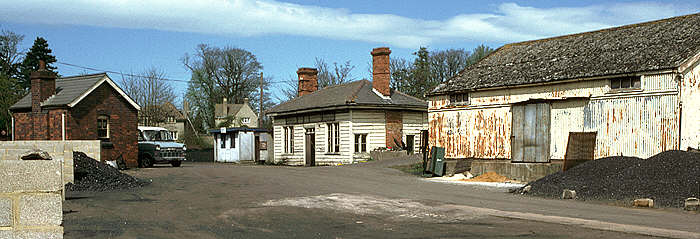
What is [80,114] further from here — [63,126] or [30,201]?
[30,201]

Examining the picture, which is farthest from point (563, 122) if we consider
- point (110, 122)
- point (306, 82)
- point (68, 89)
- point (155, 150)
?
point (306, 82)

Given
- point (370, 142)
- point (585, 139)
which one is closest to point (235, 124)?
point (370, 142)

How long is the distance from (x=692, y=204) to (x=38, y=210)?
1347 cm

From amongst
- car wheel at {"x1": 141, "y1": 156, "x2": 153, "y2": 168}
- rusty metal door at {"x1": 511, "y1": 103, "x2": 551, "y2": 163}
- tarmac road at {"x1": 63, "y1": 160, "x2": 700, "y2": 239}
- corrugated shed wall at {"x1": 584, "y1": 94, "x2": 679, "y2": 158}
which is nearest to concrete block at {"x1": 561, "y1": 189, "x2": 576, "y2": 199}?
tarmac road at {"x1": 63, "y1": 160, "x2": 700, "y2": 239}

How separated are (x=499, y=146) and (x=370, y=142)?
460 inches

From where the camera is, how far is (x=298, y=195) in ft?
52.2

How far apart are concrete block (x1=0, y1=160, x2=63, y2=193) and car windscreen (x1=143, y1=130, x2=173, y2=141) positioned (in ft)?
97.7

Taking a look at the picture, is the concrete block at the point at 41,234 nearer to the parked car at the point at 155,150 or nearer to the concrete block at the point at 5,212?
the concrete block at the point at 5,212

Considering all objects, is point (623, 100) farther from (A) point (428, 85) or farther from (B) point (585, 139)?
(A) point (428, 85)

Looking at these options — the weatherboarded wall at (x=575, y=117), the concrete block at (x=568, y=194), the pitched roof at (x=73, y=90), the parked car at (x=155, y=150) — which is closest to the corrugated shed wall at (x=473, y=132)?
the weatherboarded wall at (x=575, y=117)

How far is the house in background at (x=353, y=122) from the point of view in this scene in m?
34.7

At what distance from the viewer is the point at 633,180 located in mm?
16031

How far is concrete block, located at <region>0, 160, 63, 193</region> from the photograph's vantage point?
168 inches

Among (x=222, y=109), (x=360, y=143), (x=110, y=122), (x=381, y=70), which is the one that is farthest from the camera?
(x=222, y=109)
